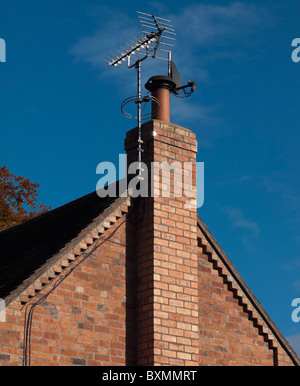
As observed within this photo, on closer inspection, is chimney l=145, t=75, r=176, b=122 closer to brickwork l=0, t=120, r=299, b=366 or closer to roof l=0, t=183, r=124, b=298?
brickwork l=0, t=120, r=299, b=366

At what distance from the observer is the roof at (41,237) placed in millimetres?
14844

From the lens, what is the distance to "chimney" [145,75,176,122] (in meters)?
17.0

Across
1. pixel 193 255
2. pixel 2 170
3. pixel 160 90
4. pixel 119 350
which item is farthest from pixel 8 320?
pixel 2 170

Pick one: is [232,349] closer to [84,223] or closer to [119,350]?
[119,350]

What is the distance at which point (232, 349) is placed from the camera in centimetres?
1627

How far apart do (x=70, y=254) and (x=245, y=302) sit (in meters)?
4.52

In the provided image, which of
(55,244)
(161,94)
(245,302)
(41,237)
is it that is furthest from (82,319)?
(161,94)

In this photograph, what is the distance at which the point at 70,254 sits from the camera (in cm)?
1438

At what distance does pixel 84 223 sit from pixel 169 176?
6.51ft

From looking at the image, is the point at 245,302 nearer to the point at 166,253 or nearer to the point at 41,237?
the point at 166,253

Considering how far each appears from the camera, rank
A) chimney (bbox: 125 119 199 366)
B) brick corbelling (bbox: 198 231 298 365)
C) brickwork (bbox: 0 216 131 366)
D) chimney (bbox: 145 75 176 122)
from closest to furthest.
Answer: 1. brickwork (bbox: 0 216 131 366)
2. chimney (bbox: 125 119 199 366)
3. brick corbelling (bbox: 198 231 298 365)
4. chimney (bbox: 145 75 176 122)

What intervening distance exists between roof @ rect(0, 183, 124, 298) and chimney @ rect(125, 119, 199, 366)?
3.49 ft

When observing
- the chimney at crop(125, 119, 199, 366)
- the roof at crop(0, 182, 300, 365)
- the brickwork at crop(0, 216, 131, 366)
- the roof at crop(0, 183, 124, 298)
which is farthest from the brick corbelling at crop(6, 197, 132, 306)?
the chimney at crop(125, 119, 199, 366)

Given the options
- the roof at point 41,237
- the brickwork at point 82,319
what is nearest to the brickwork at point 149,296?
the brickwork at point 82,319
